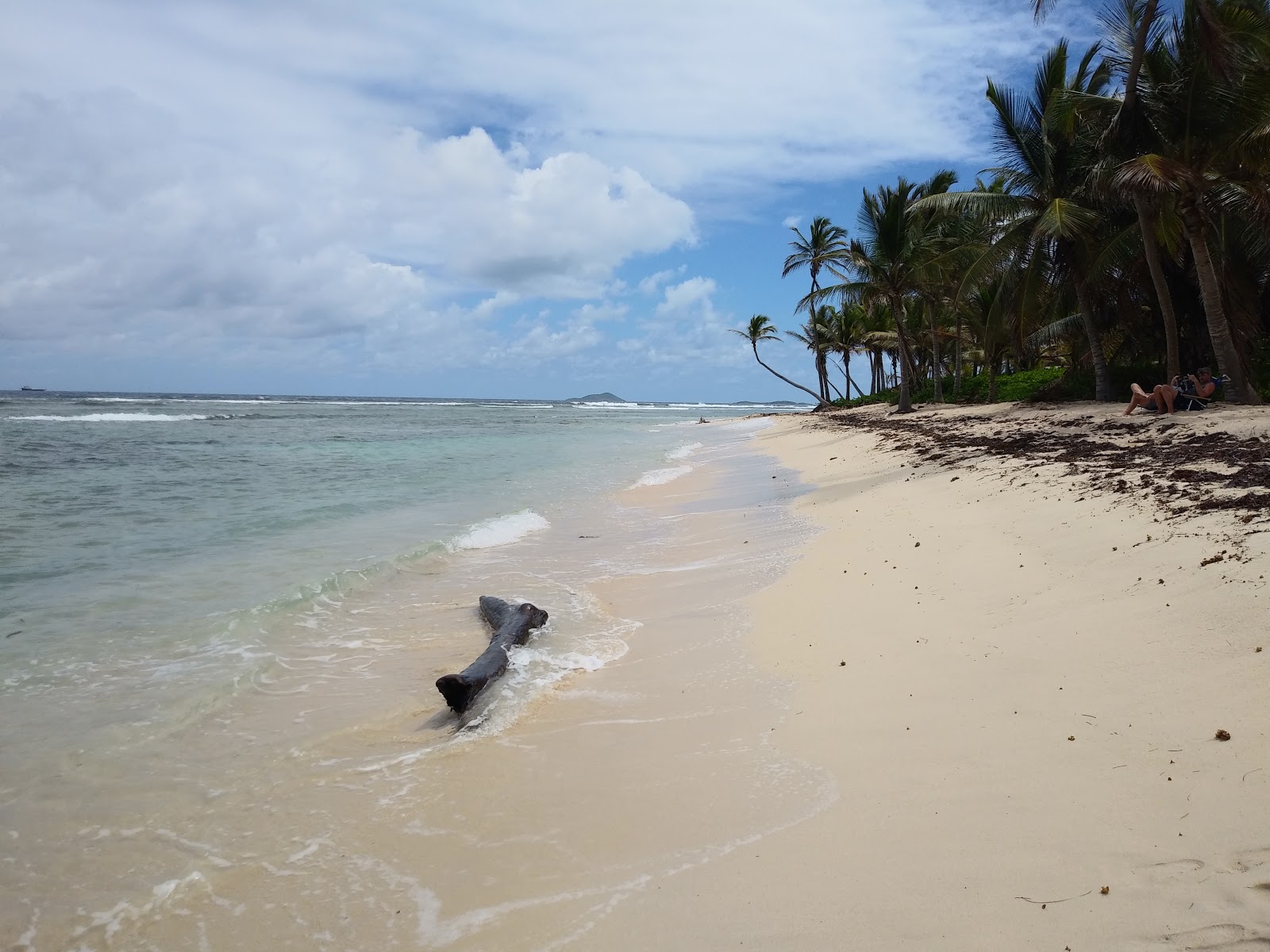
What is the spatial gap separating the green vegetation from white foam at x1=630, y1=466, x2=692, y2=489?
10626 millimetres

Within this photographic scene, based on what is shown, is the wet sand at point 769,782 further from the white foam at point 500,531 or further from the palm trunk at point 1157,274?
the palm trunk at point 1157,274

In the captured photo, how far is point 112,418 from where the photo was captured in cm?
4819

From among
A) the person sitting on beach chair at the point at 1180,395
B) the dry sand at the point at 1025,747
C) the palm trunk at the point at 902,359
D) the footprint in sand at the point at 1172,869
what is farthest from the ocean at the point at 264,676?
the palm trunk at the point at 902,359

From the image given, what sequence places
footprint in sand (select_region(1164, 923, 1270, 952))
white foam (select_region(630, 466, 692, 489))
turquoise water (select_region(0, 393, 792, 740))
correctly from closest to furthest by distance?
footprint in sand (select_region(1164, 923, 1270, 952)) → turquoise water (select_region(0, 393, 792, 740)) → white foam (select_region(630, 466, 692, 489))

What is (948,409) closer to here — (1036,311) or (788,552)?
(1036,311)

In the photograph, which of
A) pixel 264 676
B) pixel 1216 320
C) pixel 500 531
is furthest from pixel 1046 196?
pixel 264 676

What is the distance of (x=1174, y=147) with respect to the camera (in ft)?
51.1

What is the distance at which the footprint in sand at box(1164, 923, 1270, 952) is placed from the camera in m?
2.04

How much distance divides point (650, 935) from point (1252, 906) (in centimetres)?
186

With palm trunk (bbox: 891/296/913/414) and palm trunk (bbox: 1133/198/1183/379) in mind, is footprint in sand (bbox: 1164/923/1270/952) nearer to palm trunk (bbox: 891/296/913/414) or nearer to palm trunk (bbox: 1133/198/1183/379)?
palm trunk (bbox: 1133/198/1183/379)

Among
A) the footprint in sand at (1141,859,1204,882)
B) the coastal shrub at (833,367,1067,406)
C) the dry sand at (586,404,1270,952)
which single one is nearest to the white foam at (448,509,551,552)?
the dry sand at (586,404,1270,952)

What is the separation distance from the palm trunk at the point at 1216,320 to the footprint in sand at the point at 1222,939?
1615 centimetres

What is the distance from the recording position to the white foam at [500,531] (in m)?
10.2

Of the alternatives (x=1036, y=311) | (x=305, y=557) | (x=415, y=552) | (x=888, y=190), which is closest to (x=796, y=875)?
(x=415, y=552)
